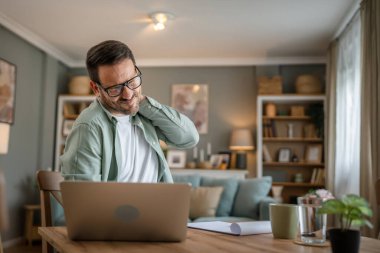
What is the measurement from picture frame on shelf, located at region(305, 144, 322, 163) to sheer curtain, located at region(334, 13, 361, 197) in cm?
111

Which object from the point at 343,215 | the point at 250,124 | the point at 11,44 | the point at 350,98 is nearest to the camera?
the point at 343,215

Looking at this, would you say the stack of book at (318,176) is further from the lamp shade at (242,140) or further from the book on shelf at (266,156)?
the lamp shade at (242,140)

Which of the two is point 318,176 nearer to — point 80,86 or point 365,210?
point 80,86

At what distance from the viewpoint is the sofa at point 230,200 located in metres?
4.78

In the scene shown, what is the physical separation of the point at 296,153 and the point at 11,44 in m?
4.12

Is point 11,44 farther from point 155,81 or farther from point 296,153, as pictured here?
point 296,153

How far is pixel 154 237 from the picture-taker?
1.06 metres

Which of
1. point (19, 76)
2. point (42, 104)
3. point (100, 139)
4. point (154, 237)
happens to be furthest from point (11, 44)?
point (154, 237)

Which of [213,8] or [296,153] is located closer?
[213,8]

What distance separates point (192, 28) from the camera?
16.6 feet

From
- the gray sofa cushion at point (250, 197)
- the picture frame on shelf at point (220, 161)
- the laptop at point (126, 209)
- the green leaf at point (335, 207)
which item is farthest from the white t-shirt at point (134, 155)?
the picture frame on shelf at point (220, 161)

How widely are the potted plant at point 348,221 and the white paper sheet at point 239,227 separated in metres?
0.40

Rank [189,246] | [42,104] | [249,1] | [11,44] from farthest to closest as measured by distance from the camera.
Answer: [42,104], [11,44], [249,1], [189,246]

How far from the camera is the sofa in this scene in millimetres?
4777
